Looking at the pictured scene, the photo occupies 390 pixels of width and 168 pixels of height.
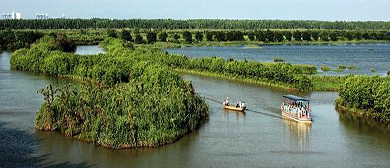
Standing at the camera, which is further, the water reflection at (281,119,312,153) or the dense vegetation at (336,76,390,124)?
the dense vegetation at (336,76,390,124)

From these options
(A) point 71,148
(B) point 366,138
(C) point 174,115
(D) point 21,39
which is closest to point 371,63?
(B) point 366,138

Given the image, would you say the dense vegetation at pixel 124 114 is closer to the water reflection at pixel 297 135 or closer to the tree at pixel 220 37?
the water reflection at pixel 297 135

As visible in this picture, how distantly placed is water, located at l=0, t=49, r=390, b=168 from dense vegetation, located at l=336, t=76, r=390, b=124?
3.70 feet

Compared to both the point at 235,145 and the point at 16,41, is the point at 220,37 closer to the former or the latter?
the point at 16,41

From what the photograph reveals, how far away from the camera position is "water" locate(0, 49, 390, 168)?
30.2m

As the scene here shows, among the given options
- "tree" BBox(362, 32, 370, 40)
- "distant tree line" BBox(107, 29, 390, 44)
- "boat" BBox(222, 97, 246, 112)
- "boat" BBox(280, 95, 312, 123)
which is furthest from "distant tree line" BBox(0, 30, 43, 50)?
"tree" BBox(362, 32, 370, 40)

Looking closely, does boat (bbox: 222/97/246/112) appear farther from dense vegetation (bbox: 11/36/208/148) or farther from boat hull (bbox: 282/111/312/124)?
boat hull (bbox: 282/111/312/124)

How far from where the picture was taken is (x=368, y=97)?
42.4m

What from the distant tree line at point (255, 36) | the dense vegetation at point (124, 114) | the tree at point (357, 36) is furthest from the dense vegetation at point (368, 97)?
the tree at point (357, 36)

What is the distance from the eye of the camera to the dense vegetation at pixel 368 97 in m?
40.3

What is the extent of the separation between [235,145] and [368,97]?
15.3 m

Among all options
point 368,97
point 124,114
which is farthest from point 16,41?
point 368,97

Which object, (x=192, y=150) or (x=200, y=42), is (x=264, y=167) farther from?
(x=200, y=42)

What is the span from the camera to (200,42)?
547ft
